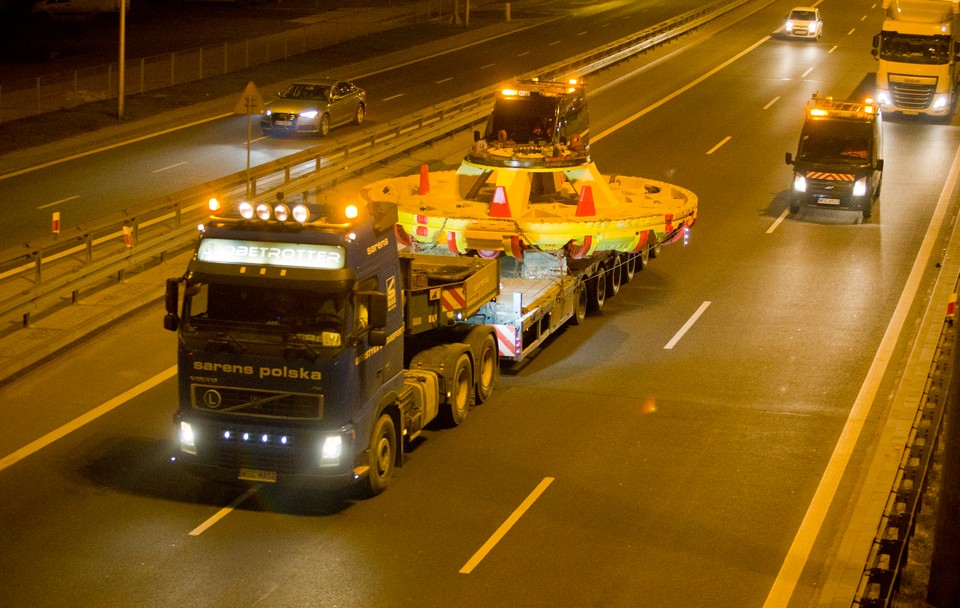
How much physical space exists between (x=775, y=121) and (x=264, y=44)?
22391mm

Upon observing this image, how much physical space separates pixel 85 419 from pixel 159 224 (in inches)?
410

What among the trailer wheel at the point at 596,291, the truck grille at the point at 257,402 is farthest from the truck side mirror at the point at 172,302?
the trailer wheel at the point at 596,291

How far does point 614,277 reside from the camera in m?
24.0

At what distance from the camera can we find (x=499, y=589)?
482 inches

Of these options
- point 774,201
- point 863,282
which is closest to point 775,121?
point 774,201

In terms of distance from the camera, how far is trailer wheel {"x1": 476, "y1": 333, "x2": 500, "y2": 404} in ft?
58.0

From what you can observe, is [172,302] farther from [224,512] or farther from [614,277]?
[614,277]

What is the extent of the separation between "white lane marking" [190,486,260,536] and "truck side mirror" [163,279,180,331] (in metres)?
2.01

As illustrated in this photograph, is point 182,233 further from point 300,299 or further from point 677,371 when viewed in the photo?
point 300,299

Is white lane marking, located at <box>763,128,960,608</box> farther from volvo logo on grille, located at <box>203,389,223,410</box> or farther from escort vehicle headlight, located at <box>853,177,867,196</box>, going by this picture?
volvo logo on grille, located at <box>203,389,223,410</box>

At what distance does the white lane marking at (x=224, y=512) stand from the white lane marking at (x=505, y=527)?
2.74m

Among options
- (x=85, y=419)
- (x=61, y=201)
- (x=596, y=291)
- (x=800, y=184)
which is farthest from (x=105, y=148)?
(x=85, y=419)

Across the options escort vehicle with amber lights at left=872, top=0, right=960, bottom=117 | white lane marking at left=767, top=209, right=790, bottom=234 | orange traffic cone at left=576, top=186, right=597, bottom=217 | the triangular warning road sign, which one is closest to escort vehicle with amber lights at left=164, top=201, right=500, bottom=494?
orange traffic cone at left=576, top=186, right=597, bottom=217

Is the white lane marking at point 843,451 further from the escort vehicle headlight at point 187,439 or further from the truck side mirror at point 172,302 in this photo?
the truck side mirror at point 172,302
